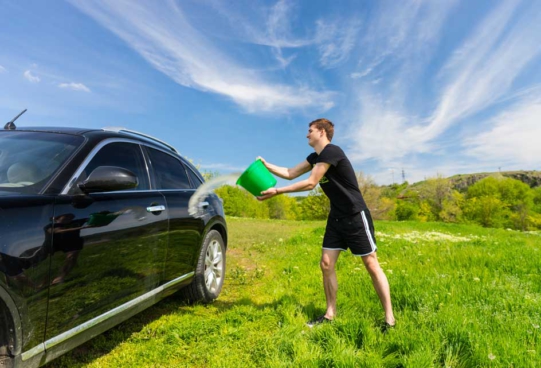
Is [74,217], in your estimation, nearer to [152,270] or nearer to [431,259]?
[152,270]

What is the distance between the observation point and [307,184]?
10.7ft

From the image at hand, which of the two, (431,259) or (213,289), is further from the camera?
(431,259)

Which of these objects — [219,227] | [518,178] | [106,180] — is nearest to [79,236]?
[106,180]

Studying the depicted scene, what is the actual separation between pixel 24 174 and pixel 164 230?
1201 mm

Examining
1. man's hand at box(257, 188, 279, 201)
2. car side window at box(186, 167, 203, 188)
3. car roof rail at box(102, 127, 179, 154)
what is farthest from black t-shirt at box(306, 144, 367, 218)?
car roof rail at box(102, 127, 179, 154)

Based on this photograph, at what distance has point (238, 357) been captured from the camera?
8.95ft

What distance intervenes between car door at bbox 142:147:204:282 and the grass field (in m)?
0.63

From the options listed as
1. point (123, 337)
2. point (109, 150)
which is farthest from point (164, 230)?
point (123, 337)

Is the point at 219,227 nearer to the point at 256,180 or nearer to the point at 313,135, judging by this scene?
the point at 256,180

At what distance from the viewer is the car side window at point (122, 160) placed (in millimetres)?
2588

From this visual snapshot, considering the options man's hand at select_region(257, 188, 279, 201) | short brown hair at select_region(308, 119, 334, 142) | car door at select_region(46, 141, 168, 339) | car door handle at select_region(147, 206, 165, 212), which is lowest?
car door at select_region(46, 141, 168, 339)

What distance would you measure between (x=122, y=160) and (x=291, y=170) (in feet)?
6.10

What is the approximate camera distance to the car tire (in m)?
3.87

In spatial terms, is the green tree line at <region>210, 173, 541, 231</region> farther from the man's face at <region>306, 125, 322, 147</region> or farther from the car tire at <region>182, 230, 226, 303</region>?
the man's face at <region>306, 125, 322, 147</region>
